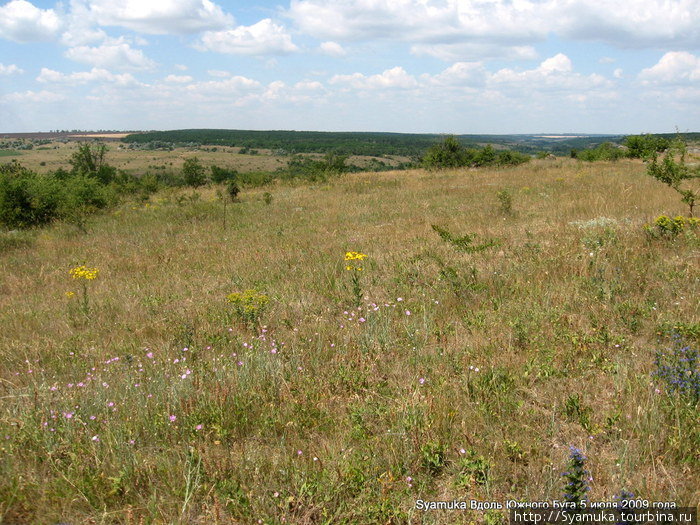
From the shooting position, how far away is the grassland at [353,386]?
213 centimetres

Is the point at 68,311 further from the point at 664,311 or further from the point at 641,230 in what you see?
the point at 641,230

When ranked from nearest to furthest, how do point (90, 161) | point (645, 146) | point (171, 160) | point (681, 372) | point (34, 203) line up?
1. point (681, 372)
2. point (645, 146)
3. point (34, 203)
4. point (90, 161)
5. point (171, 160)

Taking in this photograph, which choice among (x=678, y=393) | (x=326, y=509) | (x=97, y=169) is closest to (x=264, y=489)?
(x=326, y=509)

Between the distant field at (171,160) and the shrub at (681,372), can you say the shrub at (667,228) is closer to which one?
the shrub at (681,372)

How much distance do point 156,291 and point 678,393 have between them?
5.82m

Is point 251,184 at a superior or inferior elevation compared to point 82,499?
superior

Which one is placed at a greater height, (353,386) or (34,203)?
(34,203)

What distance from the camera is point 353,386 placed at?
318 cm

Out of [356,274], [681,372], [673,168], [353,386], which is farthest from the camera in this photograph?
[673,168]

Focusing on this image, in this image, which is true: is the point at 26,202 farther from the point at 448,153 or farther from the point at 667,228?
the point at 448,153

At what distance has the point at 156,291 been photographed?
602 cm

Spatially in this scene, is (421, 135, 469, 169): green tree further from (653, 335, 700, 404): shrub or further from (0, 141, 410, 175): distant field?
(0, 141, 410, 175): distant field

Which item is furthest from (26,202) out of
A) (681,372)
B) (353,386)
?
(681,372)

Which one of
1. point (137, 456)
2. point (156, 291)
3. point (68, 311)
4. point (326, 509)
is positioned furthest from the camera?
point (156, 291)
